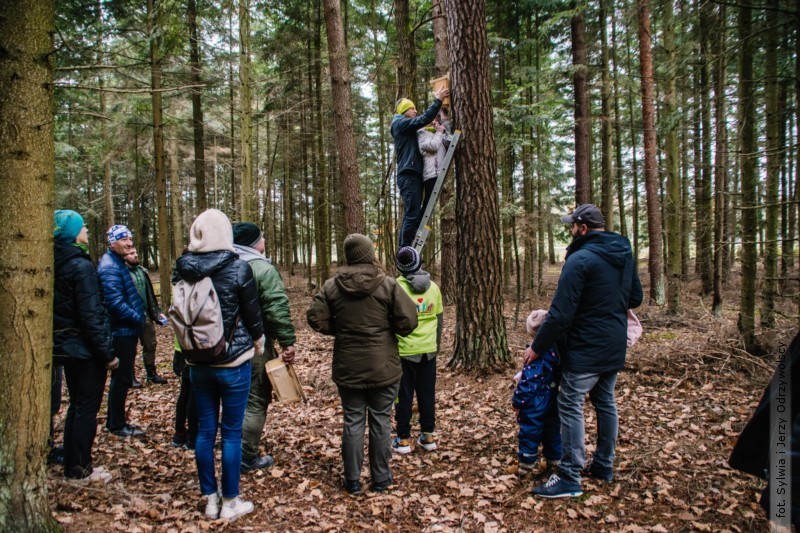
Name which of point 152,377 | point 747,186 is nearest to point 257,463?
point 152,377

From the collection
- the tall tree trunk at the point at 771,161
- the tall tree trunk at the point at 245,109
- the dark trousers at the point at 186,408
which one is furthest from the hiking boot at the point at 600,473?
the tall tree trunk at the point at 245,109

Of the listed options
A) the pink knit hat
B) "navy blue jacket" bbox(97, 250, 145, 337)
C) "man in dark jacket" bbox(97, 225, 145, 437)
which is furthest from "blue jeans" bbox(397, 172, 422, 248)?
"navy blue jacket" bbox(97, 250, 145, 337)

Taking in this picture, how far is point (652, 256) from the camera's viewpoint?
13133mm

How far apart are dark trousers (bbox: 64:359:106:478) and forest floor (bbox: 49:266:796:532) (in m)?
0.20

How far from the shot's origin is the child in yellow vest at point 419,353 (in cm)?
459

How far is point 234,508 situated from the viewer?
361 cm

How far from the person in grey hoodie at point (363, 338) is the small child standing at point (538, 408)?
1.10 metres

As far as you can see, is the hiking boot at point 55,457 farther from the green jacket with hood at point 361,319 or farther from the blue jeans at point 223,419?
the green jacket with hood at point 361,319

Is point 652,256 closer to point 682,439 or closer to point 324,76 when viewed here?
point 682,439

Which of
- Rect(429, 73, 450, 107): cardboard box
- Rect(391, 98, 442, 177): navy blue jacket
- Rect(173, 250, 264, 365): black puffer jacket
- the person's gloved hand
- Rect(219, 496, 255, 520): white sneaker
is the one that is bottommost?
Rect(219, 496, 255, 520): white sneaker

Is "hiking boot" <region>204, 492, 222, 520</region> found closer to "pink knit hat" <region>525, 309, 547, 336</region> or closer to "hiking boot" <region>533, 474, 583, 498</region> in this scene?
"hiking boot" <region>533, 474, 583, 498</region>

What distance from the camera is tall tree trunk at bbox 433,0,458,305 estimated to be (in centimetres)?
934

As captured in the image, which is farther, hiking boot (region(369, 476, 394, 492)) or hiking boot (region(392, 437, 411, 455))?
hiking boot (region(392, 437, 411, 455))

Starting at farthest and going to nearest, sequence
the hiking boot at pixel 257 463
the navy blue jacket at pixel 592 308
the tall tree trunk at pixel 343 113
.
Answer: the tall tree trunk at pixel 343 113 < the hiking boot at pixel 257 463 < the navy blue jacket at pixel 592 308
